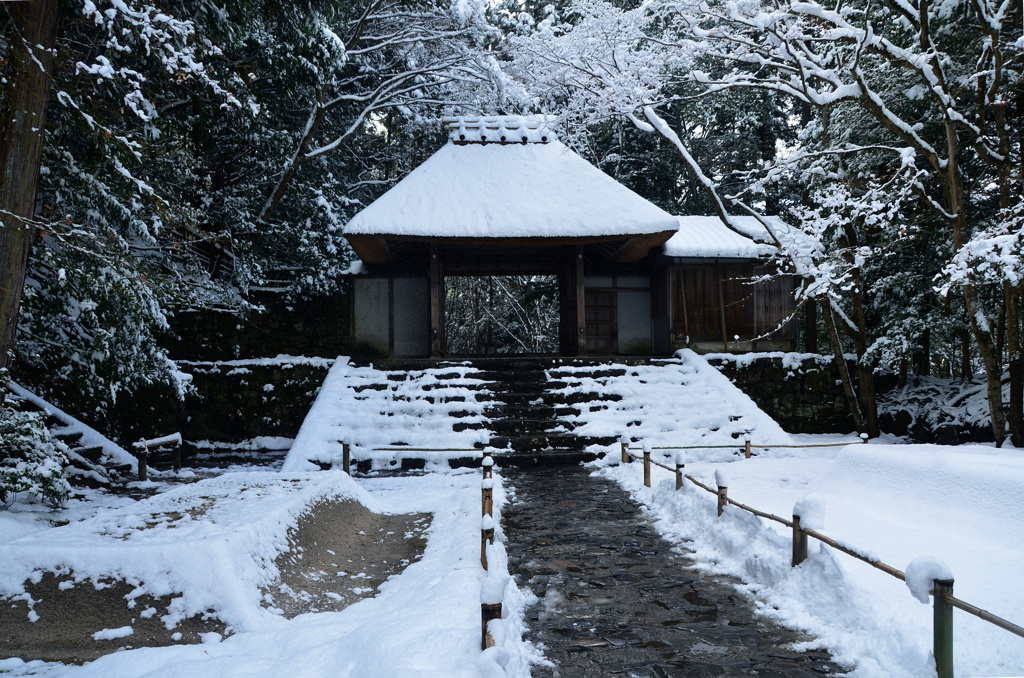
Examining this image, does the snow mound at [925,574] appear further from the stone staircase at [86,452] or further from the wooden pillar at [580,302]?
the wooden pillar at [580,302]

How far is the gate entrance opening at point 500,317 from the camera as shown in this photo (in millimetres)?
24516

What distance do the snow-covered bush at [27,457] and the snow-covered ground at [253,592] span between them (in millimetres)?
439

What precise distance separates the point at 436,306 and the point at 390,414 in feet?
11.9

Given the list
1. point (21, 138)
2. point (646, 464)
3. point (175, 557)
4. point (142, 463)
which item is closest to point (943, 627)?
point (175, 557)

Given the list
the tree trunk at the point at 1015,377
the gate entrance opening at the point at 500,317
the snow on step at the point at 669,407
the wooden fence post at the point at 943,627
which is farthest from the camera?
the gate entrance opening at the point at 500,317

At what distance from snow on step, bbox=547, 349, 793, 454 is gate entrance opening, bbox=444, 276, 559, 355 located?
11046mm

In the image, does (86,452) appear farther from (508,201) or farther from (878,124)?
(878,124)

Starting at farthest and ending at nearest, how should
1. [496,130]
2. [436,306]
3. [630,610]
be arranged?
[496,130]
[436,306]
[630,610]

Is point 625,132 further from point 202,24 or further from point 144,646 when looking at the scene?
point 144,646

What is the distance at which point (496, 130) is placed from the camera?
54.8 ft

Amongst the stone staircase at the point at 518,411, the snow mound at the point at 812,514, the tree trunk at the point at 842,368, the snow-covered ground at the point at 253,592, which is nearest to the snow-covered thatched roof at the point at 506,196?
the stone staircase at the point at 518,411

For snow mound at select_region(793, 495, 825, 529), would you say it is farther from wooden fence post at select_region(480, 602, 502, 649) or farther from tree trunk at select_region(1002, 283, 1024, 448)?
tree trunk at select_region(1002, 283, 1024, 448)

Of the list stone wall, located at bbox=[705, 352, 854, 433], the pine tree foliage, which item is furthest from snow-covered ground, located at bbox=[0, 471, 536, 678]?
stone wall, located at bbox=[705, 352, 854, 433]

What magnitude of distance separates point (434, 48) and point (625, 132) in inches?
355
